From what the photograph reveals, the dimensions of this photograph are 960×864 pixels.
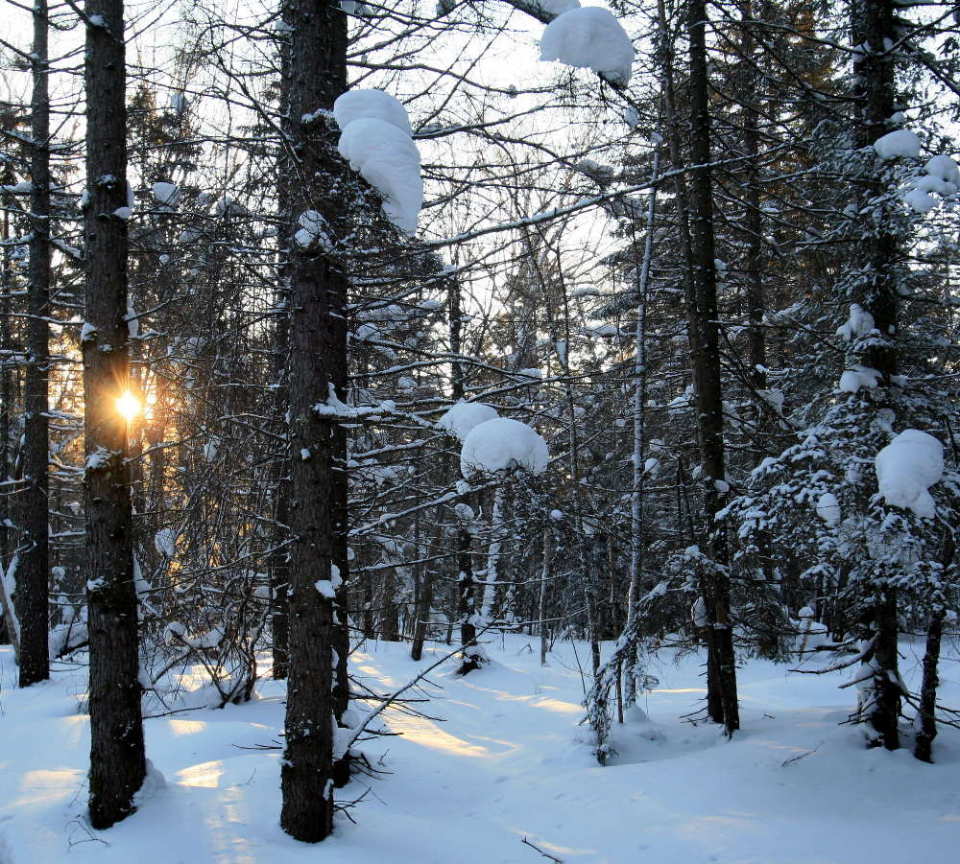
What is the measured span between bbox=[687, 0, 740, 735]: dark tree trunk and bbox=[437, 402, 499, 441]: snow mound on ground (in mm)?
4518

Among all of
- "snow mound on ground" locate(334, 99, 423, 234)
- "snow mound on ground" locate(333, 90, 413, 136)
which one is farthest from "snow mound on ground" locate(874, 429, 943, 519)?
"snow mound on ground" locate(333, 90, 413, 136)

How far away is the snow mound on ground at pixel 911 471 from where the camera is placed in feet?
18.5

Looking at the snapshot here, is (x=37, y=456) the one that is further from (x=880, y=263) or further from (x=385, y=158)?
(x=880, y=263)

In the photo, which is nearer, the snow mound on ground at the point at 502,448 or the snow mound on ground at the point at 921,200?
the snow mound on ground at the point at 502,448

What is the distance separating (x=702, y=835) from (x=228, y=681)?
7.30 metres

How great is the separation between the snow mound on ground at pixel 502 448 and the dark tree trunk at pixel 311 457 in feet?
4.10

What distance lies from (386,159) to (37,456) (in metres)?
10.7

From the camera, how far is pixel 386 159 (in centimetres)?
403

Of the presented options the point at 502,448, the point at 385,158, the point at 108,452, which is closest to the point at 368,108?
the point at 385,158

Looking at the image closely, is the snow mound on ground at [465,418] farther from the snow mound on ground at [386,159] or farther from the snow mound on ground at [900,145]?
the snow mound on ground at [900,145]

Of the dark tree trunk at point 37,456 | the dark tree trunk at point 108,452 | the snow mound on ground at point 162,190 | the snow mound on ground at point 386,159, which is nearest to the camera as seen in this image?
the snow mound on ground at point 386,159

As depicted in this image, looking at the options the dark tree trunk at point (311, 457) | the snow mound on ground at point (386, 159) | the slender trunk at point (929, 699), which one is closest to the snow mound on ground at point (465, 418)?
the dark tree trunk at point (311, 457)

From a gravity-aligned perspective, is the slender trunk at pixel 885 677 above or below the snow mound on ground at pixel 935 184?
below

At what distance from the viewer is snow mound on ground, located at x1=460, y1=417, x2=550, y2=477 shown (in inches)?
165
